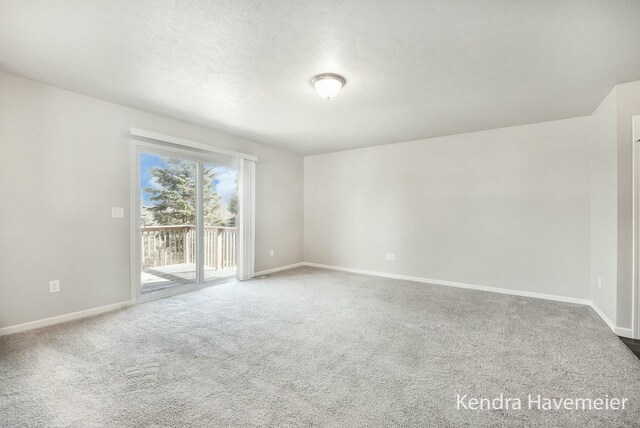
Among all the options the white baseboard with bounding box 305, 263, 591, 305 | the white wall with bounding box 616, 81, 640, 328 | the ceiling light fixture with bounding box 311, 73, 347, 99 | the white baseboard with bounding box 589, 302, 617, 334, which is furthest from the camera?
the white baseboard with bounding box 305, 263, 591, 305

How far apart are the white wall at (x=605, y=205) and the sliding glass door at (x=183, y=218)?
4963 millimetres

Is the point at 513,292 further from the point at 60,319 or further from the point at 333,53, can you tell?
the point at 60,319

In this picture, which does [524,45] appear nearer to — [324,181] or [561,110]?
[561,110]

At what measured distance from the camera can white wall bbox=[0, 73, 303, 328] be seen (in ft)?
9.11

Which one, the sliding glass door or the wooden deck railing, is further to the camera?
the wooden deck railing

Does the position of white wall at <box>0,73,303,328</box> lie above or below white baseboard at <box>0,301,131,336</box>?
above

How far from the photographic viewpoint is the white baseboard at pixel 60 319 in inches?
109

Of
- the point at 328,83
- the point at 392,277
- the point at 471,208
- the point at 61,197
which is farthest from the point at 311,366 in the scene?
the point at 471,208

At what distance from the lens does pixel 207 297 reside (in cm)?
402

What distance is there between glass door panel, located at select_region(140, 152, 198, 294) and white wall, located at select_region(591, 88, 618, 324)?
5.14 m

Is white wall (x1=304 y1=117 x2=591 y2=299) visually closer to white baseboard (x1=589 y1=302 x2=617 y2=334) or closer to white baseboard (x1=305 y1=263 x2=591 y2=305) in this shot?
white baseboard (x1=305 y1=263 x2=591 y2=305)

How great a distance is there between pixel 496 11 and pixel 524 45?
Result: 1.87ft

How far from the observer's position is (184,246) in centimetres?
439

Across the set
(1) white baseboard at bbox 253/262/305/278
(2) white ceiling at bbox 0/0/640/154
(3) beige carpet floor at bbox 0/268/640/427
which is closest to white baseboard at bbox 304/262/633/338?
(3) beige carpet floor at bbox 0/268/640/427
